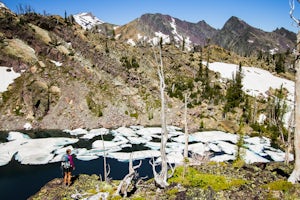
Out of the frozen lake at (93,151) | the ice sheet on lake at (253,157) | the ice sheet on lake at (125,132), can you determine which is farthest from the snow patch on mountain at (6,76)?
the ice sheet on lake at (253,157)

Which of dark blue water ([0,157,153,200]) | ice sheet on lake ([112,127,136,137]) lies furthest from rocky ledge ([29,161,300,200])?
ice sheet on lake ([112,127,136,137])

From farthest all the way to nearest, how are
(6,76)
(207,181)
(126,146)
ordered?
(6,76), (126,146), (207,181)

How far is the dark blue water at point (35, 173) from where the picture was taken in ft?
104

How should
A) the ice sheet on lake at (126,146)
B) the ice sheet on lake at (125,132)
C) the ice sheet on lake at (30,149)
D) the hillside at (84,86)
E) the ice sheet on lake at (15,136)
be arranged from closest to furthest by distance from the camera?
the ice sheet on lake at (30,149) < the ice sheet on lake at (126,146) < the ice sheet on lake at (15,136) < the ice sheet on lake at (125,132) < the hillside at (84,86)

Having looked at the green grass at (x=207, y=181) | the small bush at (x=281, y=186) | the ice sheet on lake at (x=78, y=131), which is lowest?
the ice sheet on lake at (x=78, y=131)

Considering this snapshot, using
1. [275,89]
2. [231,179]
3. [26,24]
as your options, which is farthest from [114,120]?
[275,89]

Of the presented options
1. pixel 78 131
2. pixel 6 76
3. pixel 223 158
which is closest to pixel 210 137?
pixel 223 158

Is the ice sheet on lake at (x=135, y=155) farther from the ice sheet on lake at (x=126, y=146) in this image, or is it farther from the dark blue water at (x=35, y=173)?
the dark blue water at (x=35, y=173)

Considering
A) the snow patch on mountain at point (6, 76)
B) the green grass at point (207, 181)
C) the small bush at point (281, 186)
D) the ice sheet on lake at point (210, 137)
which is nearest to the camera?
the small bush at point (281, 186)

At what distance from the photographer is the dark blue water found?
3170 centimetres

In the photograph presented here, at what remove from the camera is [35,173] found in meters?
37.5

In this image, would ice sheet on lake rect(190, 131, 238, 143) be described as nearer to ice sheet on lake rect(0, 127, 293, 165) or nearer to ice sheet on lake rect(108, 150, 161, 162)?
ice sheet on lake rect(0, 127, 293, 165)

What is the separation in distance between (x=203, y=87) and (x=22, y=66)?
6118 cm

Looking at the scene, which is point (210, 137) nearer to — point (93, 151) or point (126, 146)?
point (126, 146)
